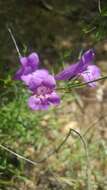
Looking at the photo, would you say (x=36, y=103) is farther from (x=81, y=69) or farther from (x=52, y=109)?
(x=52, y=109)

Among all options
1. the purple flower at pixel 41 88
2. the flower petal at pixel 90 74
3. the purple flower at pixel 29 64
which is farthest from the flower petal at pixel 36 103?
the flower petal at pixel 90 74

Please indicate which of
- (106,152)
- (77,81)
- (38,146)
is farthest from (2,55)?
(77,81)

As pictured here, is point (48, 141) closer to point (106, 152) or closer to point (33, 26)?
point (106, 152)

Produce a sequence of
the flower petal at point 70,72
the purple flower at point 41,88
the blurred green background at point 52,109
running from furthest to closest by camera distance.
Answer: the blurred green background at point 52,109 < the flower petal at point 70,72 < the purple flower at point 41,88

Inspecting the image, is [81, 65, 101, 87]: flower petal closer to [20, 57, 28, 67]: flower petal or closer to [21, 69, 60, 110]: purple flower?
[21, 69, 60, 110]: purple flower

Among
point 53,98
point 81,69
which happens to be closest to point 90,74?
point 81,69

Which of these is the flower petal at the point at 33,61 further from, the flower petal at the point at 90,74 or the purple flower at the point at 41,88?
the flower petal at the point at 90,74
